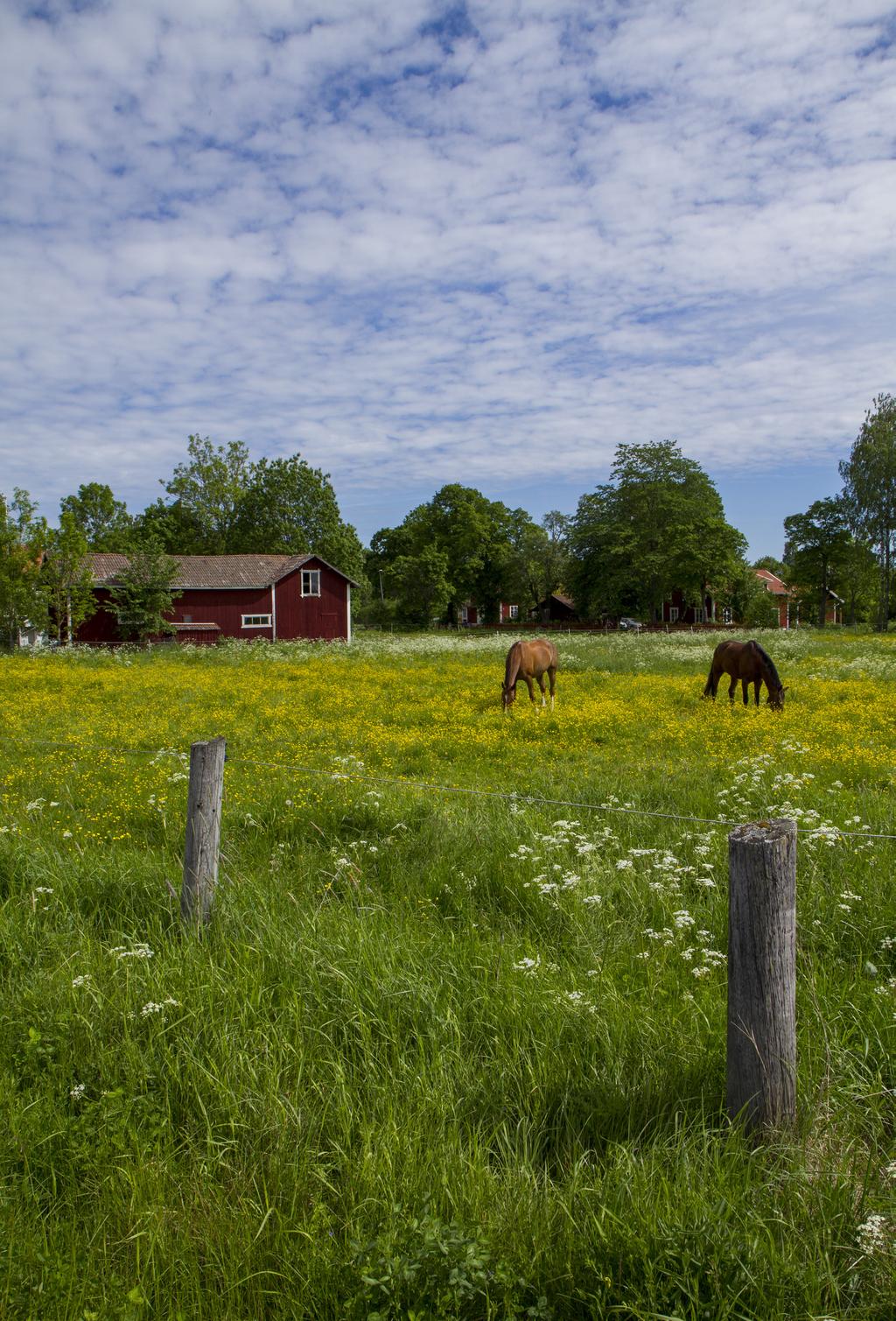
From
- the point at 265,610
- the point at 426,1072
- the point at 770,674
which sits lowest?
the point at 426,1072

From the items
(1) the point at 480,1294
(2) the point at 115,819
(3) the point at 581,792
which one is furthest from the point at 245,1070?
(3) the point at 581,792

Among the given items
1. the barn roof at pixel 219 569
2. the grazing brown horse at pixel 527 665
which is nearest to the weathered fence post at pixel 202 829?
the grazing brown horse at pixel 527 665

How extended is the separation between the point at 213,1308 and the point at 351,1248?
0.44 meters

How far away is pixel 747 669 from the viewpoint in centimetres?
1491

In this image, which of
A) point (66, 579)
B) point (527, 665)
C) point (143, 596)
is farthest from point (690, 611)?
point (527, 665)

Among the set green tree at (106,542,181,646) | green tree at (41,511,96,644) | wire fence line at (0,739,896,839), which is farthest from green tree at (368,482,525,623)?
wire fence line at (0,739,896,839)

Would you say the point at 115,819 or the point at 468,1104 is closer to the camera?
the point at 468,1104

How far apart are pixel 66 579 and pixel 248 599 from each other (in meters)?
9.94

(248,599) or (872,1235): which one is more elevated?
(248,599)

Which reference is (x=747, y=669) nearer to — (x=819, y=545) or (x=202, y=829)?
(x=202, y=829)

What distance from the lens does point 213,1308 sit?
2.32m

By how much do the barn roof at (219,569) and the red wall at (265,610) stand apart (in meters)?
0.38

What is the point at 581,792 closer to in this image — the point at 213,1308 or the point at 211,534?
the point at 213,1308

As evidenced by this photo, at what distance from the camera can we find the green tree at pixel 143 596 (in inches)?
1494
